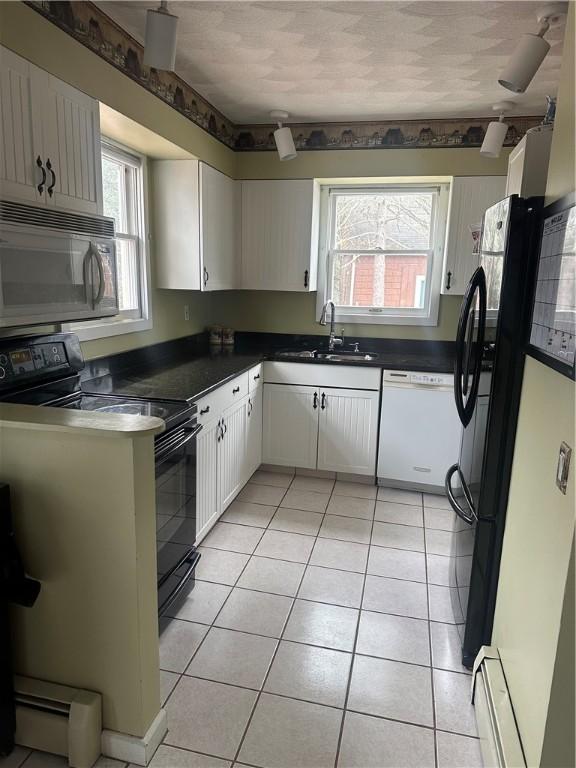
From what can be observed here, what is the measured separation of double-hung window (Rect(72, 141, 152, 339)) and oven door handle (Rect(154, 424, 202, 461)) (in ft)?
2.96

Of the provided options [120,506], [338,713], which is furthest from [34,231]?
[338,713]

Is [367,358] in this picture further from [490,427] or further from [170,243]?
[490,427]

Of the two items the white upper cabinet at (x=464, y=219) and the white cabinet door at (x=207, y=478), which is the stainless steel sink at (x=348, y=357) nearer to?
the white upper cabinet at (x=464, y=219)

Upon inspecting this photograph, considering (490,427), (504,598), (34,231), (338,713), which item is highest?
(34,231)

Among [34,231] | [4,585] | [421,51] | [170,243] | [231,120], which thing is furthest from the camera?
[231,120]

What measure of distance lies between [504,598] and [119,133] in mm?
2825

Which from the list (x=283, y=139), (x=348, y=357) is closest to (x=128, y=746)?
(x=348, y=357)

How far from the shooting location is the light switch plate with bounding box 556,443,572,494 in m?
1.23

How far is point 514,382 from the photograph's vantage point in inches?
69.3

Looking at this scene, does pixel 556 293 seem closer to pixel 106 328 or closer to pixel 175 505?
pixel 175 505

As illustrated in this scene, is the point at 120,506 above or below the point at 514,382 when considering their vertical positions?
below

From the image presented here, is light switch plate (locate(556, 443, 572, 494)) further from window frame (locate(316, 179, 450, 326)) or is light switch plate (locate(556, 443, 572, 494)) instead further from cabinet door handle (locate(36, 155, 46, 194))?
window frame (locate(316, 179, 450, 326))

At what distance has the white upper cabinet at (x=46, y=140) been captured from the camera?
1.66 m

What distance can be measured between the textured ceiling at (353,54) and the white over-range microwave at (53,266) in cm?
102
